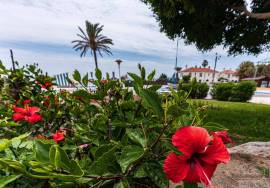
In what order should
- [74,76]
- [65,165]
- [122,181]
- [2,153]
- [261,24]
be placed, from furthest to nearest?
[261,24] → [74,76] → [2,153] → [122,181] → [65,165]

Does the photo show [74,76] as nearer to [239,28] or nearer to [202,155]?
[202,155]

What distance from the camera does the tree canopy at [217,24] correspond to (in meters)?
5.30

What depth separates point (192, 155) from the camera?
45 centimetres

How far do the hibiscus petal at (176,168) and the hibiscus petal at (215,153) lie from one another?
0.18 feet

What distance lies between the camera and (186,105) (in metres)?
0.65

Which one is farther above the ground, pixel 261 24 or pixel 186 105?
pixel 261 24

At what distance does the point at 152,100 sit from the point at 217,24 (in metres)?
6.58

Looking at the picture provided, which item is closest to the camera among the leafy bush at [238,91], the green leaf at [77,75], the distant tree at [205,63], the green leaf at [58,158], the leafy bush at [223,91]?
the green leaf at [58,158]

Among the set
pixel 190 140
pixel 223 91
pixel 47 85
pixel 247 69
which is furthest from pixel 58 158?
pixel 247 69

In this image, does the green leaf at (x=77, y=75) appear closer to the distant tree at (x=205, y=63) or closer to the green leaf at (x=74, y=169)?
the green leaf at (x=74, y=169)

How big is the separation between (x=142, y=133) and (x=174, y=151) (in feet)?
0.49

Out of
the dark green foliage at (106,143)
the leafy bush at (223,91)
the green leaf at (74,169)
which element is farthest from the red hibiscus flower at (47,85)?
the leafy bush at (223,91)

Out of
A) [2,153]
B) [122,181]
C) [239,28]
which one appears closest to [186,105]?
[122,181]

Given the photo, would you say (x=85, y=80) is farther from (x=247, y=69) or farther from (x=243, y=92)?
(x=247, y=69)
